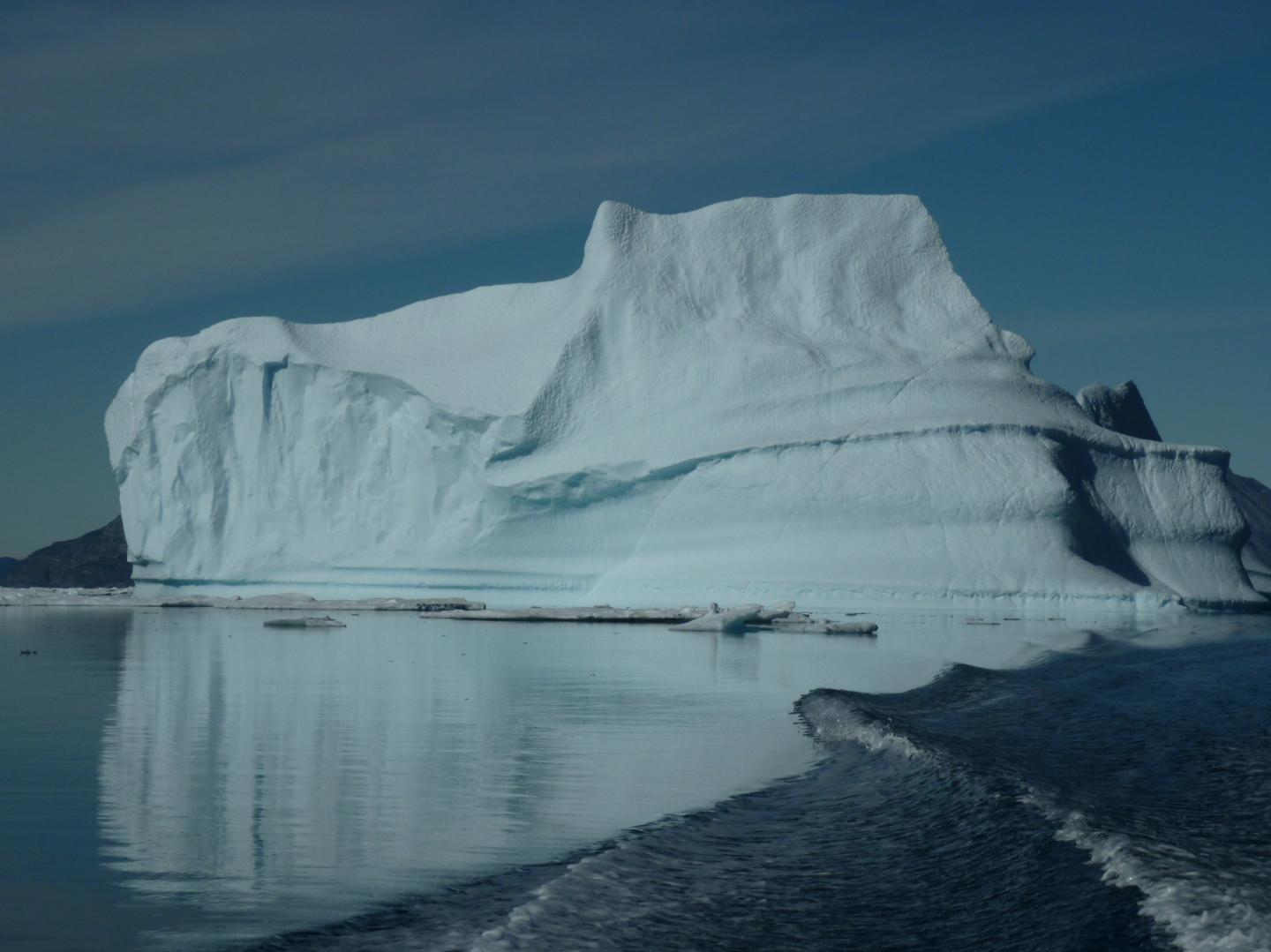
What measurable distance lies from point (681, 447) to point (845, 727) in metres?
19.8

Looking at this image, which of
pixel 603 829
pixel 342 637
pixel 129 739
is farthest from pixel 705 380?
pixel 603 829

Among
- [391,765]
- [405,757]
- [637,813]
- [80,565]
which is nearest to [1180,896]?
[637,813]

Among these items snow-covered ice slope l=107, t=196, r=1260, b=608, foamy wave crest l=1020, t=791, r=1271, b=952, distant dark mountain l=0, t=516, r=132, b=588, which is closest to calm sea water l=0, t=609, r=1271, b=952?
foamy wave crest l=1020, t=791, r=1271, b=952

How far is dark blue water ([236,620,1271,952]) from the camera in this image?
3.61 metres

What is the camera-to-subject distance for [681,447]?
90.0ft

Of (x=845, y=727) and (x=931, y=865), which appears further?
(x=845, y=727)

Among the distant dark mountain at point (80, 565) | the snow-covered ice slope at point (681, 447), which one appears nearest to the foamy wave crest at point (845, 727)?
the snow-covered ice slope at point (681, 447)

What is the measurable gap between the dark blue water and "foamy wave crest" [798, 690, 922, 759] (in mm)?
26

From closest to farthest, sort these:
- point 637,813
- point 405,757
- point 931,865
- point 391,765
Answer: point 931,865 → point 637,813 → point 391,765 → point 405,757

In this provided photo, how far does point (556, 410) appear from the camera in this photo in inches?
1118

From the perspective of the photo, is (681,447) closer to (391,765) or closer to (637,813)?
(391,765)

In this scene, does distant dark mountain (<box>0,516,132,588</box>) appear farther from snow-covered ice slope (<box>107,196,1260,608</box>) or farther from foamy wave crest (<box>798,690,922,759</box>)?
foamy wave crest (<box>798,690,922,759</box>)

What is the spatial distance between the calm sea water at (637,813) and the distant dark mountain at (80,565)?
40.8 meters

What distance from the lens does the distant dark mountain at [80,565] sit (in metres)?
49.3
